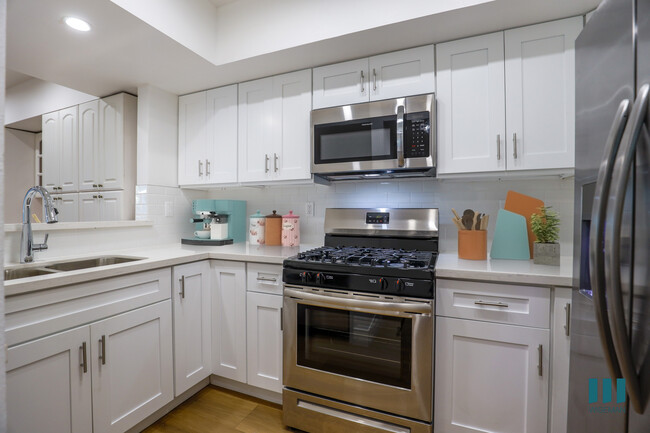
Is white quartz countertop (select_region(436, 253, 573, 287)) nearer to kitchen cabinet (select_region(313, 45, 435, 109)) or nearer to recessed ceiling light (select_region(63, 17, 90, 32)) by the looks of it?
kitchen cabinet (select_region(313, 45, 435, 109))

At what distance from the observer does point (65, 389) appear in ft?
4.26

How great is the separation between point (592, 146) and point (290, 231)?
1.86m

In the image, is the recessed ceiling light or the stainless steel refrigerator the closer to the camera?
the stainless steel refrigerator

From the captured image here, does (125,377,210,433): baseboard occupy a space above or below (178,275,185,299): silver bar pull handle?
below

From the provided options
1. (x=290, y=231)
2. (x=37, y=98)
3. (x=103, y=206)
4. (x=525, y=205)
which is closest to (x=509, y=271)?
(x=525, y=205)

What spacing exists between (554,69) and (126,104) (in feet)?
9.80

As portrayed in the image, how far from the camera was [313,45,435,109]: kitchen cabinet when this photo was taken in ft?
6.14

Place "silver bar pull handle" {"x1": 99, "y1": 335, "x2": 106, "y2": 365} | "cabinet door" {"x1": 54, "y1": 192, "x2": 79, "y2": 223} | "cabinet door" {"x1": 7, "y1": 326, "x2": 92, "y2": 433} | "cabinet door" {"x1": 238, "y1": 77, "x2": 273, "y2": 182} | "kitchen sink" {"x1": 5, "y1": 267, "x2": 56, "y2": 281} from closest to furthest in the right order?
1. "cabinet door" {"x1": 7, "y1": 326, "x2": 92, "y2": 433}
2. "silver bar pull handle" {"x1": 99, "y1": 335, "x2": 106, "y2": 365}
3. "kitchen sink" {"x1": 5, "y1": 267, "x2": 56, "y2": 281}
4. "cabinet door" {"x1": 238, "y1": 77, "x2": 273, "y2": 182}
5. "cabinet door" {"x1": 54, "y1": 192, "x2": 79, "y2": 223}

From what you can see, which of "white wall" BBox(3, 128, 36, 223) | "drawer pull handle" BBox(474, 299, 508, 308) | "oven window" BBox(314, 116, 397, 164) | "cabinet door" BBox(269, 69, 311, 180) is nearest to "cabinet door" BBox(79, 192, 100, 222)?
"cabinet door" BBox(269, 69, 311, 180)

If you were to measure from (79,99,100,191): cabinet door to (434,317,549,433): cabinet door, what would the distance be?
3005 mm

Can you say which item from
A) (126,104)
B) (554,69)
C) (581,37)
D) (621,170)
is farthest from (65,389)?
(554,69)

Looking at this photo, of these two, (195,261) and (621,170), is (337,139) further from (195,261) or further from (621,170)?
(621,170)

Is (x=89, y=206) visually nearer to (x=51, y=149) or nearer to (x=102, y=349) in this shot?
(x=51, y=149)

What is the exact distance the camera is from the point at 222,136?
249 cm
